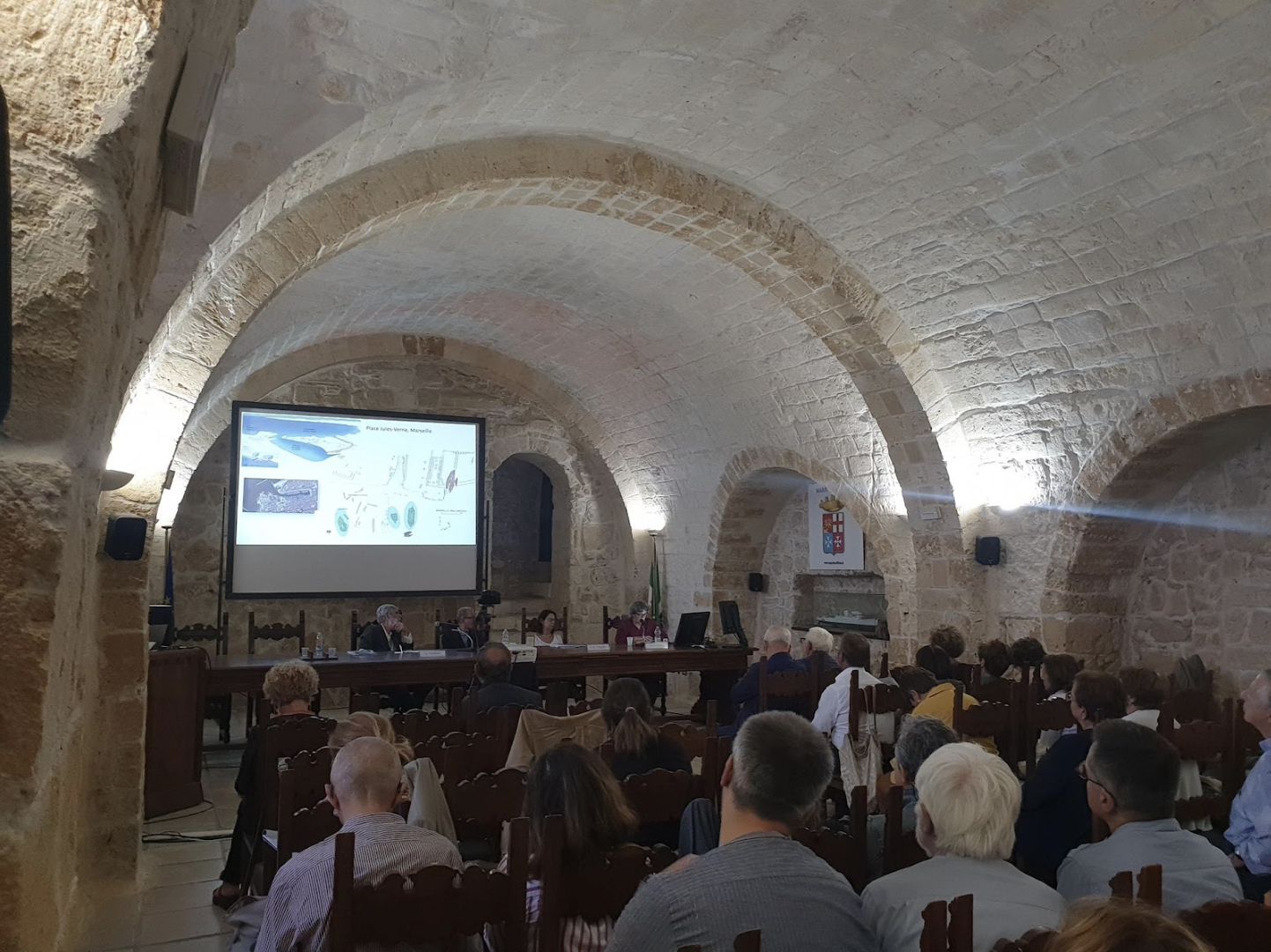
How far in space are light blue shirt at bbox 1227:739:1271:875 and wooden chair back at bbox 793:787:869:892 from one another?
129cm

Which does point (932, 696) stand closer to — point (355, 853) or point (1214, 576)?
point (355, 853)

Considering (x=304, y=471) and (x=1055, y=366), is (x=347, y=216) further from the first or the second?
(x=304, y=471)

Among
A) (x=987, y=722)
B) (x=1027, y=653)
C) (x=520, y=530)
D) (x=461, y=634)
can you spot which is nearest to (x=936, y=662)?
(x=1027, y=653)

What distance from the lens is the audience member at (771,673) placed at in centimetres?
515

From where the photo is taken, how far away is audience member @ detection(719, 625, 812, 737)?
16.9 feet

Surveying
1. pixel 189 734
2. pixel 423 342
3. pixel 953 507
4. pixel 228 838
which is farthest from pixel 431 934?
pixel 423 342

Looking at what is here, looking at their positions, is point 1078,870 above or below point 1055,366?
below

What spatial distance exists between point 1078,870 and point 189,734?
189 inches

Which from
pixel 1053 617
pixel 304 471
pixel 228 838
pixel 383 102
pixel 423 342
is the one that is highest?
pixel 423 342

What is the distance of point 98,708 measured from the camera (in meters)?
4.27

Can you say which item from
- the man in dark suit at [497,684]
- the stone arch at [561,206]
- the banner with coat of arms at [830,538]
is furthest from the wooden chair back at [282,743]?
the banner with coat of arms at [830,538]

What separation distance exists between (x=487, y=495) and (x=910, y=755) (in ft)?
28.7

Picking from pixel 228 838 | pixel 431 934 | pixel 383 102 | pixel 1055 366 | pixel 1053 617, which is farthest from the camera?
pixel 1053 617

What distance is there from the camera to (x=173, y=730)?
545cm
